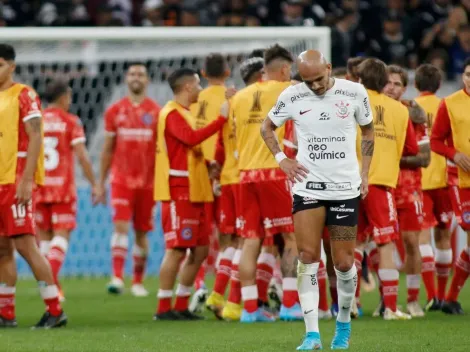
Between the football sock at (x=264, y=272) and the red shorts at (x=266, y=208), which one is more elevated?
the red shorts at (x=266, y=208)

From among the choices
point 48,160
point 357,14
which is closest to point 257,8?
point 357,14

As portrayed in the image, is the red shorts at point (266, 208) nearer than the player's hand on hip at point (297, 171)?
No

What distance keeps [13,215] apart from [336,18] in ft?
33.2

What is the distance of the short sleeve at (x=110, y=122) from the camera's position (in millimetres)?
14172

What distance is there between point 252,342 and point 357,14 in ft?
40.4

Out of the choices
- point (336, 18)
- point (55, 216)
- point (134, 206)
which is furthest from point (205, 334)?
point (336, 18)

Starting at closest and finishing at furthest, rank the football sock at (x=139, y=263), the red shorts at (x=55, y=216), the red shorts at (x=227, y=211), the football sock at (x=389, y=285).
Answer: the football sock at (x=389, y=285) → the red shorts at (x=227, y=211) → the red shorts at (x=55, y=216) → the football sock at (x=139, y=263)

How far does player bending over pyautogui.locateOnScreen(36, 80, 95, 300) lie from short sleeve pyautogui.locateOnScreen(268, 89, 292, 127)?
17.3 feet

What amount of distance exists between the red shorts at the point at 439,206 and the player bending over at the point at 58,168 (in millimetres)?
4058

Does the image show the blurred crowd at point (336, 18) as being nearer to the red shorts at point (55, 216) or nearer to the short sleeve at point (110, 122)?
the short sleeve at point (110, 122)

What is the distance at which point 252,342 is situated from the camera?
8.82m

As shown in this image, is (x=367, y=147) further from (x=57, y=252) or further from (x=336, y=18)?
(x=336, y=18)

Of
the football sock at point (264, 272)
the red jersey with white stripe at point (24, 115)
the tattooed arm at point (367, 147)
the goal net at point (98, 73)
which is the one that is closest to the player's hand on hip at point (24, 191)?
the red jersey with white stripe at point (24, 115)

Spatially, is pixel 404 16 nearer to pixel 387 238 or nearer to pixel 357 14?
pixel 357 14
